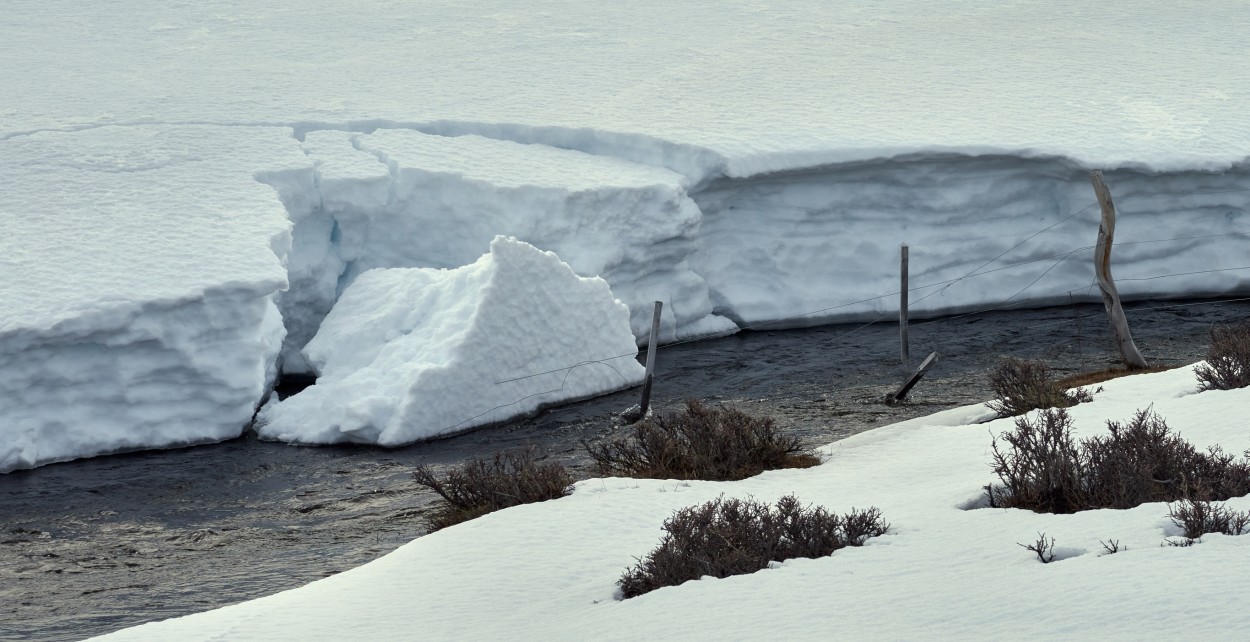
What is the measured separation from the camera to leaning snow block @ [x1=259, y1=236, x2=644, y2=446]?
43.0 feet

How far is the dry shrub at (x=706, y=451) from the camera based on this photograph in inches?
414

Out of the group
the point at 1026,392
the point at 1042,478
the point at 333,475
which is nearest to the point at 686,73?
the point at 1026,392

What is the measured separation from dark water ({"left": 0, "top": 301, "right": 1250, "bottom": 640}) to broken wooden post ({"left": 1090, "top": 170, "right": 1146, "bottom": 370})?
729mm

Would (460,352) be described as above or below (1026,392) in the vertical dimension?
below

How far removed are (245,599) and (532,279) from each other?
571cm

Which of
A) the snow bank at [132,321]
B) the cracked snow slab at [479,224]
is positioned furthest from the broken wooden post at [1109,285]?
the snow bank at [132,321]

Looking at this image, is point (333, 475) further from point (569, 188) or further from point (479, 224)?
point (569, 188)

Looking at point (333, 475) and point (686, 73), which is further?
point (686, 73)

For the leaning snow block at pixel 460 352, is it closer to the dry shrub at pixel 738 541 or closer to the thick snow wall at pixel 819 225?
the thick snow wall at pixel 819 225

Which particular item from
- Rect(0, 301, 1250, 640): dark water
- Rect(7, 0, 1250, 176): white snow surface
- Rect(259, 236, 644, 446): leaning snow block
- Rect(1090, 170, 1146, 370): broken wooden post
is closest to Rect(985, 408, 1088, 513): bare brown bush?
Rect(0, 301, 1250, 640): dark water

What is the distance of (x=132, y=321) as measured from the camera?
12.6 metres

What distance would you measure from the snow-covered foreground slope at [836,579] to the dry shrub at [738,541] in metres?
0.15

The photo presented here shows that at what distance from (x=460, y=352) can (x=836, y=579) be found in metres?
7.28

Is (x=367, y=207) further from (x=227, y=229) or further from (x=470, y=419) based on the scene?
(x=470, y=419)
